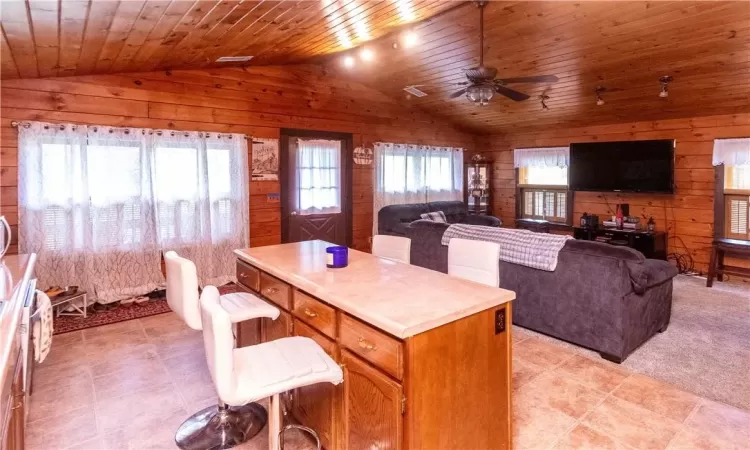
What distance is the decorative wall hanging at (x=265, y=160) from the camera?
565cm

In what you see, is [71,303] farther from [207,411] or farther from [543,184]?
[543,184]

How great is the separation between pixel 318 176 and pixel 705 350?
15.9 ft

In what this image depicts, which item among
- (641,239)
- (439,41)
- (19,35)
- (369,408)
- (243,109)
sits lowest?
(369,408)

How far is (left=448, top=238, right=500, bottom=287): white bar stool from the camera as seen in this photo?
2635 mm

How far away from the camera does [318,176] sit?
20.6 feet

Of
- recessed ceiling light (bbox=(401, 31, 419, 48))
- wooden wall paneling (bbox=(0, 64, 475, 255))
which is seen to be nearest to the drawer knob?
recessed ceiling light (bbox=(401, 31, 419, 48))

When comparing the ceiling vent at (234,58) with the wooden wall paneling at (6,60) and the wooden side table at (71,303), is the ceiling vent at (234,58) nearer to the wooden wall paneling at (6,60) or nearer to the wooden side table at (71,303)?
the wooden wall paneling at (6,60)

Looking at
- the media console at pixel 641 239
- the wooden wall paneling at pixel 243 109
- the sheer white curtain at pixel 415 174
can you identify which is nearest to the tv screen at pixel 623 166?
the media console at pixel 641 239

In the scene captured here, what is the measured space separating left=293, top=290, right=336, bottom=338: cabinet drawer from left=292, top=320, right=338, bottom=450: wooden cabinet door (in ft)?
0.12

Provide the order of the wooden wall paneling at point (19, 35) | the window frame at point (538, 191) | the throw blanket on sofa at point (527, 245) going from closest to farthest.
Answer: the wooden wall paneling at point (19, 35), the throw blanket on sofa at point (527, 245), the window frame at point (538, 191)

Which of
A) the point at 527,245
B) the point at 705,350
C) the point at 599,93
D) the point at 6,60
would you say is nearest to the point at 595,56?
the point at 599,93

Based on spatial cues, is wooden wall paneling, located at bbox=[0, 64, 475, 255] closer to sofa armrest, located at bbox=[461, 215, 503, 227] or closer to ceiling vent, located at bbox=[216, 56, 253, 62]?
ceiling vent, located at bbox=[216, 56, 253, 62]

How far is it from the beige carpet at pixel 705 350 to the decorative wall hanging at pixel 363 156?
403 centimetres

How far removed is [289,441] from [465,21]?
12.9 ft
